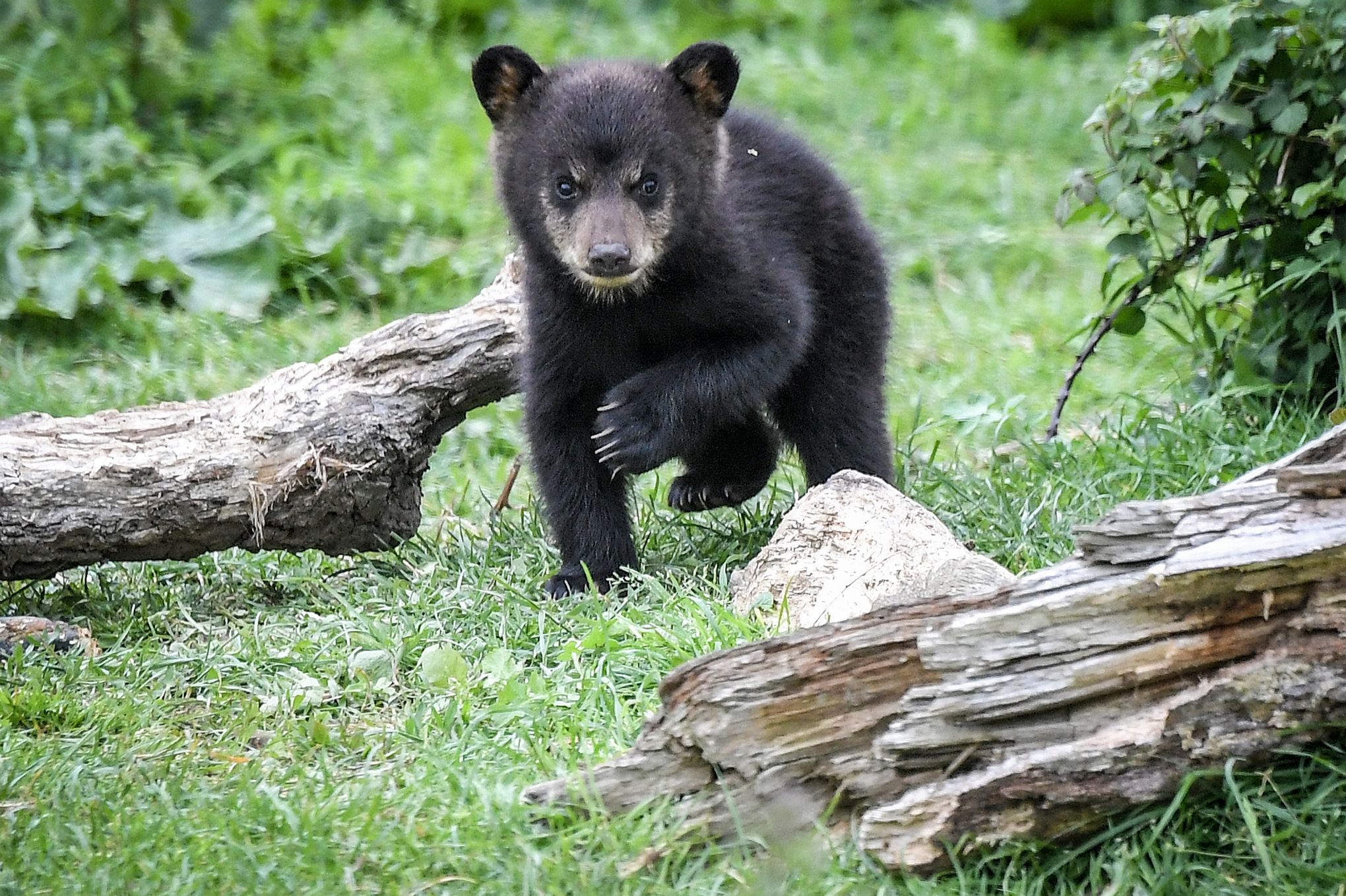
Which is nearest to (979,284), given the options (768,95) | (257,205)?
(768,95)

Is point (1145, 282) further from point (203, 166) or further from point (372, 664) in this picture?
point (203, 166)

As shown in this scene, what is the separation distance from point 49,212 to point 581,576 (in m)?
4.61

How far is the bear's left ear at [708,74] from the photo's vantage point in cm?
511

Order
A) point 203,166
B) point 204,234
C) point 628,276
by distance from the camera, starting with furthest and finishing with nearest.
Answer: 1. point 203,166
2. point 204,234
3. point 628,276

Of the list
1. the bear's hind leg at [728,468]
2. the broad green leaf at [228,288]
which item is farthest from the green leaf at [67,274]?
the bear's hind leg at [728,468]

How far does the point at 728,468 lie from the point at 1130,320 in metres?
1.53

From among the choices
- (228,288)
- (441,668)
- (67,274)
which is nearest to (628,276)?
(441,668)

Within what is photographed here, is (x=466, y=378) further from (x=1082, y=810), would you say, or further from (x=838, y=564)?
(x=1082, y=810)

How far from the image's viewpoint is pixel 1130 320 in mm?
5547

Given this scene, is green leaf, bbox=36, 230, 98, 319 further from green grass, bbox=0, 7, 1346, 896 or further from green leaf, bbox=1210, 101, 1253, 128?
green leaf, bbox=1210, 101, 1253, 128

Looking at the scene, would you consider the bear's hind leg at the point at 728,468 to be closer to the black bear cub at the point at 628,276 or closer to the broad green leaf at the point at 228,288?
the black bear cub at the point at 628,276

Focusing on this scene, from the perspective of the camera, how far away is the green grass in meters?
3.16

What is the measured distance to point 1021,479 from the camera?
18.1ft

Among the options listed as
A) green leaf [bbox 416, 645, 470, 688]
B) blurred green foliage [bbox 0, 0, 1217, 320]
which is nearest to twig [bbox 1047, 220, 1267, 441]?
green leaf [bbox 416, 645, 470, 688]
